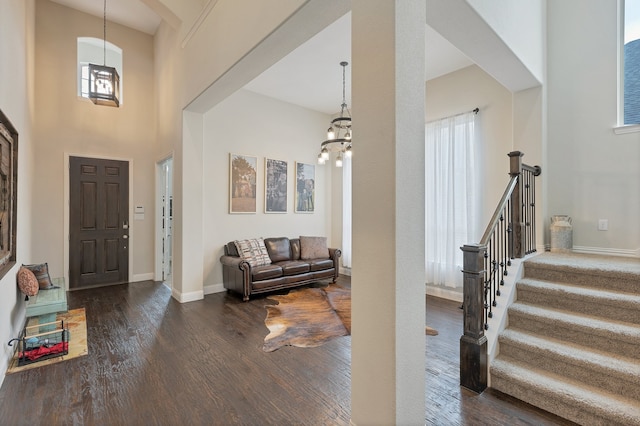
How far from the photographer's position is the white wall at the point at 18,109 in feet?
8.82

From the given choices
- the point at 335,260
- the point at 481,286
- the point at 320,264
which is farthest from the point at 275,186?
the point at 481,286

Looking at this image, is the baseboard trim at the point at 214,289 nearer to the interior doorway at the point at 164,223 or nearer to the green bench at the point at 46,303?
the interior doorway at the point at 164,223

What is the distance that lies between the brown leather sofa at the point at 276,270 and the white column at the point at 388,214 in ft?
10.4

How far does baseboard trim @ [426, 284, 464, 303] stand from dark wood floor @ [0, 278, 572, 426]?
41.6 inches

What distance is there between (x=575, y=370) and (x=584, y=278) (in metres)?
0.90

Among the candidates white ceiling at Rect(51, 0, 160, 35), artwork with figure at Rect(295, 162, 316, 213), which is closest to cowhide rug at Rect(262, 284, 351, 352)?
artwork with figure at Rect(295, 162, 316, 213)

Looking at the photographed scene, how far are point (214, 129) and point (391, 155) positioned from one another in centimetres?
439

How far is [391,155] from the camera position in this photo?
5.01 ft

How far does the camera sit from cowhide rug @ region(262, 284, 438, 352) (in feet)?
10.6

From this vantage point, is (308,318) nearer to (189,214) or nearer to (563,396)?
(189,214)

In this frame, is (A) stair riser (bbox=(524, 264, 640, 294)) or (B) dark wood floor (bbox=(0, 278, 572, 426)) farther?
(A) stair riser (bbox=(524, 264, 640, 294))

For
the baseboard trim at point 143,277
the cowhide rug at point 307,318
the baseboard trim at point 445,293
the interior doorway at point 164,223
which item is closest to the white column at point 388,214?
the cowhide rug at point 307,318

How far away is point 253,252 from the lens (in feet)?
16.7

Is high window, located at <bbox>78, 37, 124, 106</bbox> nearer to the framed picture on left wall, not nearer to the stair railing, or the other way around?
the framed picture on left wall
